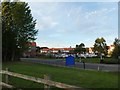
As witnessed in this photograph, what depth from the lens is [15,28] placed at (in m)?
65.9

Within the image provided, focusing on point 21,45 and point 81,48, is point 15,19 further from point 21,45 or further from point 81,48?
point 81,48

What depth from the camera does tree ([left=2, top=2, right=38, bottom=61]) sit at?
59994mm

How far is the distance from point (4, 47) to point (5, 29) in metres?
3.92

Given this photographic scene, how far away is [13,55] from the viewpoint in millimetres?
62344

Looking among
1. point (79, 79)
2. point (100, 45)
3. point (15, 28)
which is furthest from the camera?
point (100, 45)

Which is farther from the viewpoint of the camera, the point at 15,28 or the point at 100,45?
the point at 100,45

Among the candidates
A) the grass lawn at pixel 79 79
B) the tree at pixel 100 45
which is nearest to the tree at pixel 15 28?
the grass lawn at pixel 79 79

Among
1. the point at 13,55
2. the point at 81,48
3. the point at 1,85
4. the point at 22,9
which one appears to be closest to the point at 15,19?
the point at 22,9

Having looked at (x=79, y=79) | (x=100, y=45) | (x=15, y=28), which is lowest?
(x=79, y=79)

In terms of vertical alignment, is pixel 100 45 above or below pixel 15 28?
below

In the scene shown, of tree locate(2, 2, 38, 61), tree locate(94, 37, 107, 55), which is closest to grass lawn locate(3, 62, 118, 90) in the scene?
tree locate(2, 2, 38, 61)

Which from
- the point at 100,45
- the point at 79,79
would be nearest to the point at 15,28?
the point at 79,79

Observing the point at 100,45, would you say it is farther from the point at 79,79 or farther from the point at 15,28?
the point at 79,79

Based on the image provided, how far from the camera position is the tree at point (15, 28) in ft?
197
